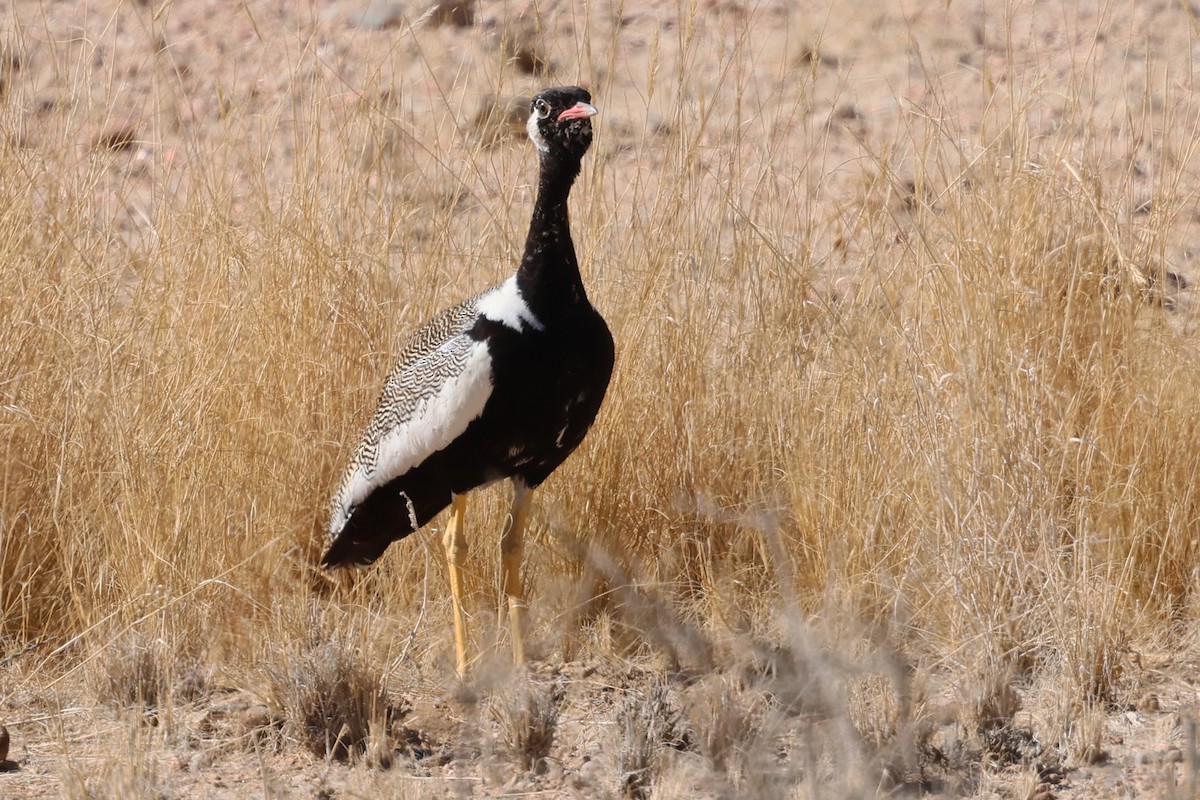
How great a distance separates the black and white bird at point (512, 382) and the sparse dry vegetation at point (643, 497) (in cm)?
33

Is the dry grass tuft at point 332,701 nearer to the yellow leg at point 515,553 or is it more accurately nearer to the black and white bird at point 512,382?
the black and white bird at point 512,382

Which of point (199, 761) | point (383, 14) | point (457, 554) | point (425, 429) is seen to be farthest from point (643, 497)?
point (383, 14)

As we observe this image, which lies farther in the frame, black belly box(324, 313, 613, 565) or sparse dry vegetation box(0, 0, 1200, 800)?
black belly box(324, 313, 613, 565)

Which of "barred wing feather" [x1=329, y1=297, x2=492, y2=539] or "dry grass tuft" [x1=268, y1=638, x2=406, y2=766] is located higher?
"barred wing feather" [x1=329, y1=297, x2=492, y2=539]

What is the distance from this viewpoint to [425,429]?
3875mm

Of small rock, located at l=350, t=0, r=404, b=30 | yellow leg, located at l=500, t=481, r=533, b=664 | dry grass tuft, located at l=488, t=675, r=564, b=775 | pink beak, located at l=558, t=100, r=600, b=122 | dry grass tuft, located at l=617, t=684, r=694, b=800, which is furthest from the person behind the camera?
small rock, located at l=350, t=0, r=404, b=30

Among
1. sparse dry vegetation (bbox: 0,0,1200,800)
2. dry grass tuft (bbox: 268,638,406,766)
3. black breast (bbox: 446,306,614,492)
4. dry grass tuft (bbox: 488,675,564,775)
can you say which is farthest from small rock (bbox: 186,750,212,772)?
black breast (bbox: 446,306,614,492)

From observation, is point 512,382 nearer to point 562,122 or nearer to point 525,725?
point 562,122

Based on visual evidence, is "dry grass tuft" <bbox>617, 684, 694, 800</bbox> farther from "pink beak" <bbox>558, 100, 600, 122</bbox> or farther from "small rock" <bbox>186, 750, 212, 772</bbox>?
"pink beak" <bbox>558, 100, 600, 122</bbox>

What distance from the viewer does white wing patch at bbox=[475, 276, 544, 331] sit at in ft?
12.2

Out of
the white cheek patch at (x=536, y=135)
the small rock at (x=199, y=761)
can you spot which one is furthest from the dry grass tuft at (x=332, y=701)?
the white cheek patch at (x=536, y=135)

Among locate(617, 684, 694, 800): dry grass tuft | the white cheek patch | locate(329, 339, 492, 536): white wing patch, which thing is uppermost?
the white cheek patch

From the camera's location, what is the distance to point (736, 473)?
454cm

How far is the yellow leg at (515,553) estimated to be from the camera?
13.2 ft
